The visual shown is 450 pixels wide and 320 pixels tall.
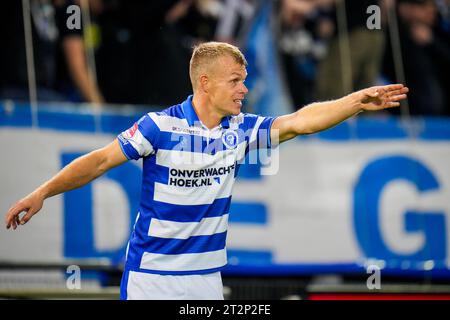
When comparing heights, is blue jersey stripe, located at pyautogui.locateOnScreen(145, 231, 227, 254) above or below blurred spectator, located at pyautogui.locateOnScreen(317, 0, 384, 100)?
below

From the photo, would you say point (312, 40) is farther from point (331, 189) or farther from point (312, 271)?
point (312, 271)

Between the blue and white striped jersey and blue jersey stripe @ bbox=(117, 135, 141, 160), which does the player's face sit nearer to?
the blue and white striped jersey

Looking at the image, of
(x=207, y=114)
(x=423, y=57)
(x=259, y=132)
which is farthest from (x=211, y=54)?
(x=423, y=57)

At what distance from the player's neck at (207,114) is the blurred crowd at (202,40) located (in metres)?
3.86

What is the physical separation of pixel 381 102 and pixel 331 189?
445 centimetres

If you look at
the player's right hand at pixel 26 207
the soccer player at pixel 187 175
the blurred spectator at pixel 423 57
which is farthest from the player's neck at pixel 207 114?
the blurred spectator at pixel 423 57

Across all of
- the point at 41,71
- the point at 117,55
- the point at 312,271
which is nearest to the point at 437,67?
the point at 312,271

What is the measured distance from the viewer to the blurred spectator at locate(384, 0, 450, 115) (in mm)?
10859

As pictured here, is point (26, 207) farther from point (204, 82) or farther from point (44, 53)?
point (44, 53)

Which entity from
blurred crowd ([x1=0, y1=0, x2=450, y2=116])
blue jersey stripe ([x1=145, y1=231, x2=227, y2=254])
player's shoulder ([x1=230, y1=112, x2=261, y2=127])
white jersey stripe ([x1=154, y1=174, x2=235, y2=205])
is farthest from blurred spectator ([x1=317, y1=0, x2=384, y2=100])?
blue jersey stripe ([x1=145, y1=231, x2=227, y2=254])

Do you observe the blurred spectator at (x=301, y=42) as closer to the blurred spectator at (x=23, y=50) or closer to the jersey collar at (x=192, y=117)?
the blurred spectator at (x=23, y=50)

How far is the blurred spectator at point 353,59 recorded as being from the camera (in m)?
10.6

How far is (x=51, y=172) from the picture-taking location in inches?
393

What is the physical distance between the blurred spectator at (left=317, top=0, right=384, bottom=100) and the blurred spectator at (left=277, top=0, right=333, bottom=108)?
0.33 feet
